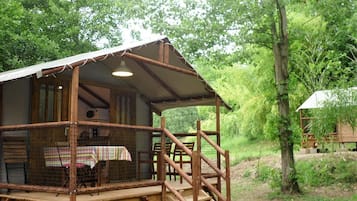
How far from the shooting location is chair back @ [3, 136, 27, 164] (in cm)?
689

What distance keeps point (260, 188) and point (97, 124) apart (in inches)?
308

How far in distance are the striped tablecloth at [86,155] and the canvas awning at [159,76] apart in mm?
1651

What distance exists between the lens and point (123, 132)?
8.91 meters

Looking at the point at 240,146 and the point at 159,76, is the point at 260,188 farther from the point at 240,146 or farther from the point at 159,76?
the point at 240,146

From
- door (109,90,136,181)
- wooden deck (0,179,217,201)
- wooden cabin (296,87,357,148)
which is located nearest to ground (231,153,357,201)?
wooden cabin (296,87,357,148)

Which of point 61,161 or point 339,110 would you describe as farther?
point 339,110

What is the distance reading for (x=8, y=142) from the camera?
695 cm

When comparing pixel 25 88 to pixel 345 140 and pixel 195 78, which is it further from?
pixel 345 140

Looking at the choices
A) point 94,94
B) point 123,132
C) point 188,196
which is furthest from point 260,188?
point 94,94

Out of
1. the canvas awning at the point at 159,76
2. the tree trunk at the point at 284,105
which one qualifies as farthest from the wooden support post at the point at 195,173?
the tree trunk at the point at 284,105

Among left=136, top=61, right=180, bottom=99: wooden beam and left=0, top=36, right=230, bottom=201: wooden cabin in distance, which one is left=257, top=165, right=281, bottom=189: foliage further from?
left=136, top=61, right=180, bottom=99: wooden beam

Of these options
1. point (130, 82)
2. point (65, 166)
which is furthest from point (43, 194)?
point (130, 82)

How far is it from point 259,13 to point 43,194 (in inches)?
279

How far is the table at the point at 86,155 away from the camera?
611 cm
